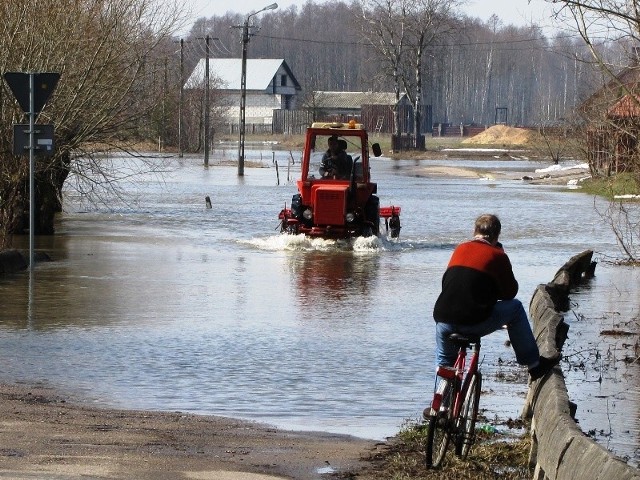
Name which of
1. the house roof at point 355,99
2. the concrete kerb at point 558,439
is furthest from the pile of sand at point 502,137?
the concrete kerb at point 558,439

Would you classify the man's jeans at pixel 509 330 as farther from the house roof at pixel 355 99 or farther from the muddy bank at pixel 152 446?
the house roof at pixel 355 99

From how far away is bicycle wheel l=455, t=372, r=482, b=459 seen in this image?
346 inches

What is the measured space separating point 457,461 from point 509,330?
3.02 ft

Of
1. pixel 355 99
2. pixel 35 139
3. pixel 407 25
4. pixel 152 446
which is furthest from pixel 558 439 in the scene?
pixel 355 99

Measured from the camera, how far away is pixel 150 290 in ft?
62.1

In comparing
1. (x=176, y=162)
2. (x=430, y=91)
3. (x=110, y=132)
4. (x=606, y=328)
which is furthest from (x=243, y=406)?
(x=430, y=91)

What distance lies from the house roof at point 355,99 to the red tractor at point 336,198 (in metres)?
107

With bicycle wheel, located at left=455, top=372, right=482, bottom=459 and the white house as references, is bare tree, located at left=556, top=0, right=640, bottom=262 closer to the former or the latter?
bicycle wheel, located at left=455, top=372, right=482, bottom=459

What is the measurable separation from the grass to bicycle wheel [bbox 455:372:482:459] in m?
0.08

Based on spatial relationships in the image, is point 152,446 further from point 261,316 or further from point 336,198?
point 336,198

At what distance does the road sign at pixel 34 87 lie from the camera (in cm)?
1817

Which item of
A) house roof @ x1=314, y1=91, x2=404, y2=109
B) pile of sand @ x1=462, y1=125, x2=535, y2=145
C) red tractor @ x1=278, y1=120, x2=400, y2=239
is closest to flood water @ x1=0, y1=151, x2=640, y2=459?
red tractor @ x1=278, y1=120, x2=400, y2=239

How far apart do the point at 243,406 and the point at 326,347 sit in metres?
3.22

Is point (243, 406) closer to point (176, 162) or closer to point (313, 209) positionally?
point (313, 209)
